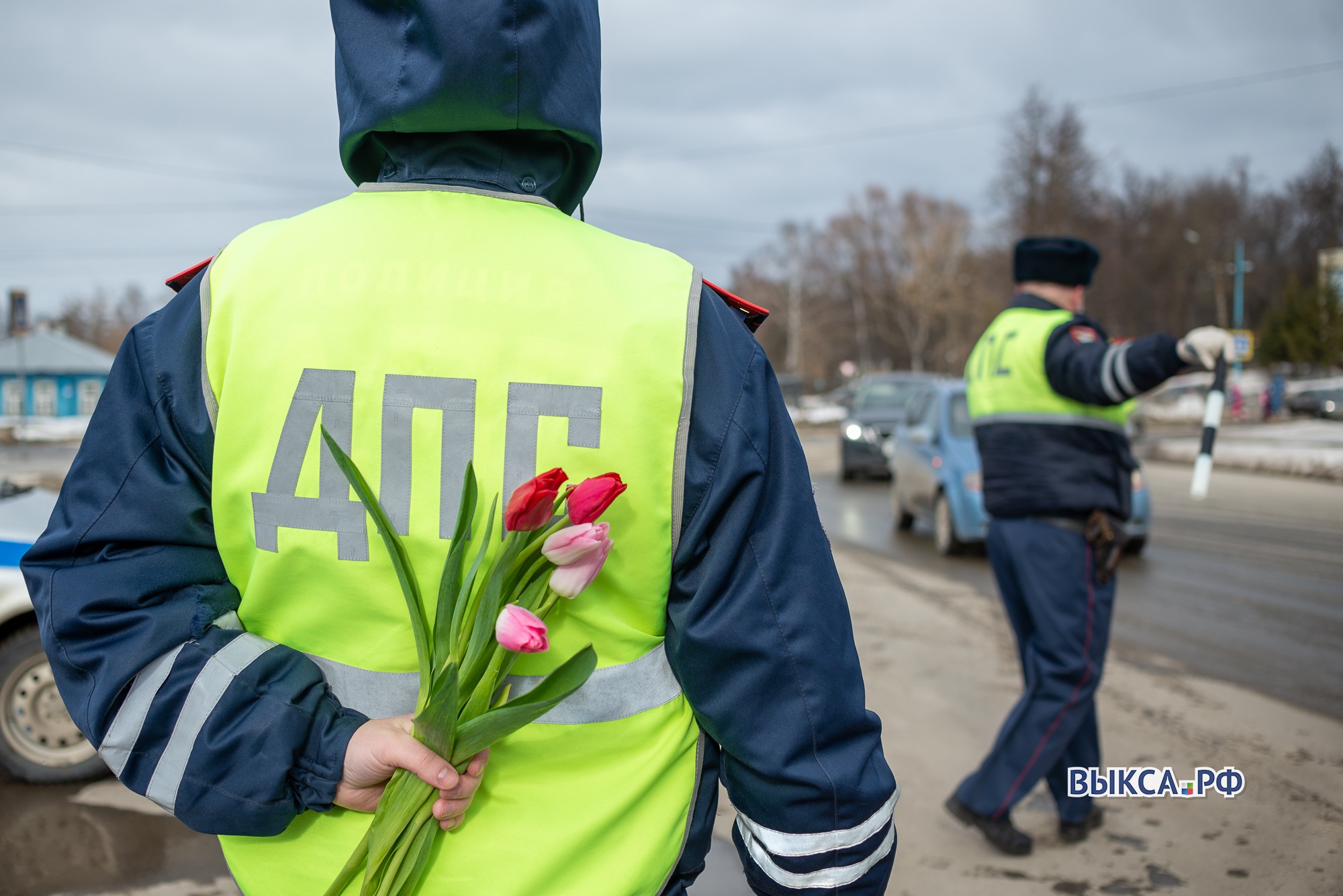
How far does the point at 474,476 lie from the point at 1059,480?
113 inches

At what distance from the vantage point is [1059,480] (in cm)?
358

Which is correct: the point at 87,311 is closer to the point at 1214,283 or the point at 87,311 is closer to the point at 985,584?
the point at 1214,283

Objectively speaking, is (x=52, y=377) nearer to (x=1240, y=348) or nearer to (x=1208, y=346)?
(x=1240, y=348)

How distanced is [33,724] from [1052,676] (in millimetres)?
4093

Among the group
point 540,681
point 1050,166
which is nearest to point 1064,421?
point 540,681

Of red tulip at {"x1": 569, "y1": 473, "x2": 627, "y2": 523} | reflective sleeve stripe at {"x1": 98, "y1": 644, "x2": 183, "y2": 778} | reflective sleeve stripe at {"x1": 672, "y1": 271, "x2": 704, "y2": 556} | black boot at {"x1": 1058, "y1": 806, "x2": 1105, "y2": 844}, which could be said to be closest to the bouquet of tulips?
red tulip at {"x1": 569, "y1": 473, "x2": 627, "y2": 523}

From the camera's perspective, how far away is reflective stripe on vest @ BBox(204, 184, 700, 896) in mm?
1299

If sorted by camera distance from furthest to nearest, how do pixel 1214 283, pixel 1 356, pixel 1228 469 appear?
pixel 1214 283 → pixel 1 356 → pixel 1228 469

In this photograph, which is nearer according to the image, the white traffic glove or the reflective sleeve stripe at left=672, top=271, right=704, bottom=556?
the reflective sleeve stripe at left=672, top=271, right=704, bottom=556

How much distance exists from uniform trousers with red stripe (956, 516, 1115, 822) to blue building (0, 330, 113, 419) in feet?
164

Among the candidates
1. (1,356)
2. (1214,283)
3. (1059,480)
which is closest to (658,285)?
(1059,480)

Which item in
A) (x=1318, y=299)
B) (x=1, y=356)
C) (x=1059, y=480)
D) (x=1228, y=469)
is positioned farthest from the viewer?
(x=1, y=356)

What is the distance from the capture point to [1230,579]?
8492 mm

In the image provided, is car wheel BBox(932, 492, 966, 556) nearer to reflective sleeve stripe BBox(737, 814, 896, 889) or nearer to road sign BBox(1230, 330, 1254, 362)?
road sign BBox(1230, 330, 1254, 362)
